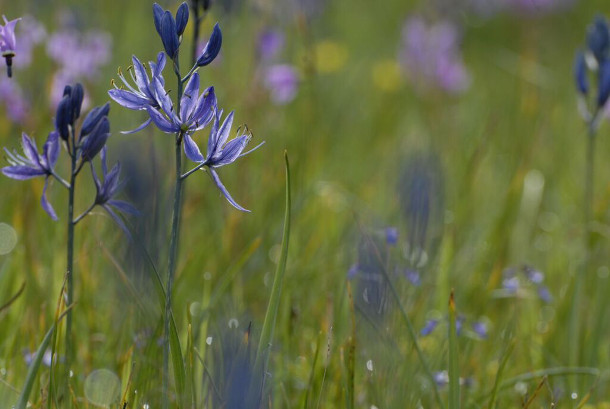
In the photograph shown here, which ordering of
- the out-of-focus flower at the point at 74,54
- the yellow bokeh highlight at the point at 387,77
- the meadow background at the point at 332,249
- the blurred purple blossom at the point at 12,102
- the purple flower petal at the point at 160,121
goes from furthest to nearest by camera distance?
the yellow bokeh highlight at the point at 387,77 < the out-of-focus flower at the point at 74,54 < the blurred purple blossom at the point at 12,102 < the meadow background at the point at 332,249 < the purple flower petal at the point at 160,121

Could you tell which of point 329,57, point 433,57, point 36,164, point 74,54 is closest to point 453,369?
point 36,164

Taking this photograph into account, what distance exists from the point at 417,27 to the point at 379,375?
373 cm

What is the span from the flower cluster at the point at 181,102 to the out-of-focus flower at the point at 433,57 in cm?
362

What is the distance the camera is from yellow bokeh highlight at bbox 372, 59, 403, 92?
562 centimetres

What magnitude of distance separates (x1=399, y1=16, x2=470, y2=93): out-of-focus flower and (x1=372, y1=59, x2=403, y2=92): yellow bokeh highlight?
47cm

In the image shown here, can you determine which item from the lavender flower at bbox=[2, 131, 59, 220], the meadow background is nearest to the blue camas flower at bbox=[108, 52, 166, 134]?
the lavender flower at bbox=[2, 131, 59, 220]

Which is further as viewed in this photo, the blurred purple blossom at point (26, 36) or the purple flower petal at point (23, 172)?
the blurred purple blossom at point (26, 36)

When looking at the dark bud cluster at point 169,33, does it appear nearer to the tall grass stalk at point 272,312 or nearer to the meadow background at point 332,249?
the tall grass stalk at point 272,312

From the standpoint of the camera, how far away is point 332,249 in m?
2.75

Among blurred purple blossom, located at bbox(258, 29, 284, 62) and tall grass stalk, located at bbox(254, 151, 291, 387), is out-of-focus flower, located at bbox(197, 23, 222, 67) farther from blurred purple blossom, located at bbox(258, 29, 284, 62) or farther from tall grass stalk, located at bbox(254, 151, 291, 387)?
blurred purple blossom, located at bbox(258, 29, 284, 62)

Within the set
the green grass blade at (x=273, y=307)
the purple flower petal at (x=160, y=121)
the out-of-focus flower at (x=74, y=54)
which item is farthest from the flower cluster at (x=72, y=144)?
the out-of-focus flower at (x=74, y=54)

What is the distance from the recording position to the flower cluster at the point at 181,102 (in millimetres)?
1251

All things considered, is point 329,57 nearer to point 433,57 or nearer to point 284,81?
point 433,57

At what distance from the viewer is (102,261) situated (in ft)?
7.79
